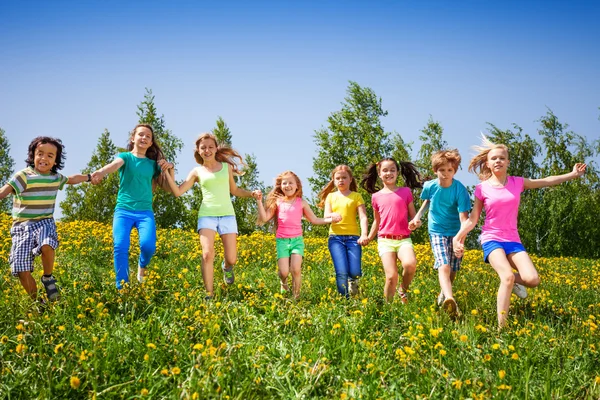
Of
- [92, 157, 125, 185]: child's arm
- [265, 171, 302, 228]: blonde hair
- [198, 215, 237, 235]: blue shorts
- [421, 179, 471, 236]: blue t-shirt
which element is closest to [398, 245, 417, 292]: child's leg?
[421, 179, 471, 236]: blue t-shirt

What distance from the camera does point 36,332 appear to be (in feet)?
12.5

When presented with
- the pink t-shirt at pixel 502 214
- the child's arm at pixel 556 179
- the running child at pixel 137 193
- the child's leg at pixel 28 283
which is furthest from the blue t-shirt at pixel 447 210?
the child's leg at pixel 28 283

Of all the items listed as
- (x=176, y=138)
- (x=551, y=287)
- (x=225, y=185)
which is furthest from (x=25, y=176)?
(x=176, y=138)

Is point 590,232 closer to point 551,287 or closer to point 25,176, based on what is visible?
point 551,287

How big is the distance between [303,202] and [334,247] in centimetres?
85

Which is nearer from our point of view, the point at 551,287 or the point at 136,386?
the point at 136,386

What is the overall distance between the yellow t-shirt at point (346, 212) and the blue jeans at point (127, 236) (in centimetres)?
233

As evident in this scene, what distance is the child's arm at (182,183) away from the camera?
5.84 meters

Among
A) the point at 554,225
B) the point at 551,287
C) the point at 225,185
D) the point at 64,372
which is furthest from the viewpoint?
the point at 554,225

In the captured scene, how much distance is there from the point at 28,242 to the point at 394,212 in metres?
4.21

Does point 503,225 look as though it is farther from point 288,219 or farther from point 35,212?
point 35,212

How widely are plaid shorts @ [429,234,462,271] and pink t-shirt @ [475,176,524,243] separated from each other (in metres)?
0.52

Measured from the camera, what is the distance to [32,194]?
489 centimetres

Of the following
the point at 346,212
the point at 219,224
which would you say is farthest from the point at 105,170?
the point at 346,212
